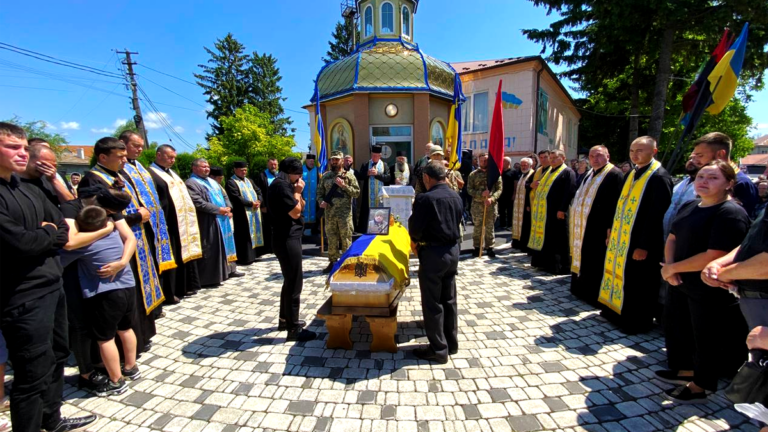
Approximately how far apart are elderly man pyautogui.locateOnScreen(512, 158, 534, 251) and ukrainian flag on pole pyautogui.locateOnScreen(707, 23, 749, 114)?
309 centimetres

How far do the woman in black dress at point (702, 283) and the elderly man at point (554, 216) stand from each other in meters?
3.20

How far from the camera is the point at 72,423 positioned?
8.30 ft

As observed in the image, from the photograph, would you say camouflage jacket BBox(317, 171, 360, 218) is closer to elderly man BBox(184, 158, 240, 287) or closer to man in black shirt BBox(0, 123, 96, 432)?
elderly man BBox(184, 158, 240, 287)

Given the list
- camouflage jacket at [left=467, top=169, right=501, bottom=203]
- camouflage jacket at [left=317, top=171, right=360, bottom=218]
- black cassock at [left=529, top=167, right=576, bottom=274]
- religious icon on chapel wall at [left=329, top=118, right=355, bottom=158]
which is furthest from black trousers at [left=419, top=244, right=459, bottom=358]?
religious icon on chapel wall at [left=329, top=118, right=355, bottom=158]

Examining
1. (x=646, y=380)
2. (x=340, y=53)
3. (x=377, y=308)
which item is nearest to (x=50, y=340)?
(x=377, y=308)

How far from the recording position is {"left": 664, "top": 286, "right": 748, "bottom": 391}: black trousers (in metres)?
2.60

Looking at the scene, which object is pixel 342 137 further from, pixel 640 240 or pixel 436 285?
pixel 640 240

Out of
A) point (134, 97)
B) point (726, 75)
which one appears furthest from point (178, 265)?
point (134, 97)

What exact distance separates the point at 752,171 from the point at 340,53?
3787 centimetres

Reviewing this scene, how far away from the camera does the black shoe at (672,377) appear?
3.01 metres

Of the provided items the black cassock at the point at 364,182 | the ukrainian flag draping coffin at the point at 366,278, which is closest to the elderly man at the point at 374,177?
the black cassock at the point at 364,182

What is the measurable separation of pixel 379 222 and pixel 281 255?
4.18ft

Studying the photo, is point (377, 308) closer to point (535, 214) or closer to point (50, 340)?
point (50, 340)

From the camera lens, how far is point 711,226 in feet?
8.45
